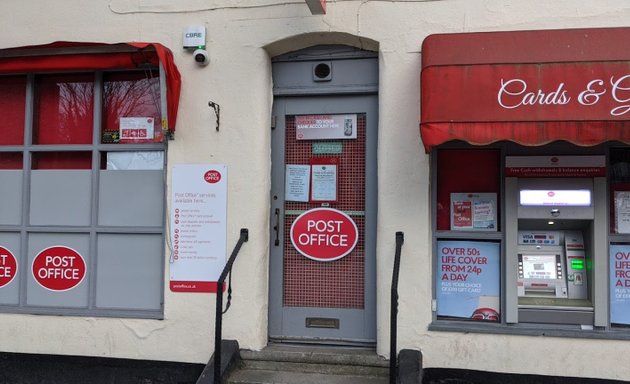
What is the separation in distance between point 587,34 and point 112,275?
431cm

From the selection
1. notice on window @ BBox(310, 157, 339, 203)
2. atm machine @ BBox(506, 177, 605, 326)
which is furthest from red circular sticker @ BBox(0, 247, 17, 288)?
atm machine @ BBox(506, 177, 605, 326)

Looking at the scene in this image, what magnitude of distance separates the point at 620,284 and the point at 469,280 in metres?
1.14

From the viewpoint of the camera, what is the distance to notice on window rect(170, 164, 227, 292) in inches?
184

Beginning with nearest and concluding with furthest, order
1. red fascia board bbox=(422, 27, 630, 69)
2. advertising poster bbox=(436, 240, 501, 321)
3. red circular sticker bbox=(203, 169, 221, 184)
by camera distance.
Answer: red fascia board bbox=(422, 27, 630, 69) → advertising poster bbox=(436, 240, 501, 321) → red circular sticker bbox=(203, 169, 221, 184)

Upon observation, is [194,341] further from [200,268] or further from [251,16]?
[251,16]

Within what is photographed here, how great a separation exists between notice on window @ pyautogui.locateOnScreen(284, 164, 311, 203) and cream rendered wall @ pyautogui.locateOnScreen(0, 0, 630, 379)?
0.19 m

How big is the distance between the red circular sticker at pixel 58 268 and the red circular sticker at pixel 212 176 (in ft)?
4.56

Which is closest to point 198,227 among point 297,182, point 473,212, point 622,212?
point 297,182

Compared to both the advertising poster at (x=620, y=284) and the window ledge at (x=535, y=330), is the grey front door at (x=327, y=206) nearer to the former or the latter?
the window ledge at (x=535, y=330)

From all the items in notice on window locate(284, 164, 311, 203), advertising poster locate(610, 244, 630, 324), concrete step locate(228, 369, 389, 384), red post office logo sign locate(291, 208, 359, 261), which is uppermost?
notice on window locate(284, 164, 311, 203)

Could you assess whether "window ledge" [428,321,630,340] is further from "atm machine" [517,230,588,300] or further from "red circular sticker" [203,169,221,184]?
"red circular sticker" [203,169,221,184]

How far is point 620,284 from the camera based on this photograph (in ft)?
14.2

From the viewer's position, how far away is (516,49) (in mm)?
4012

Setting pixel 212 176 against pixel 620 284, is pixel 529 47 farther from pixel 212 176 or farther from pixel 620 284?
pixel 212 176
